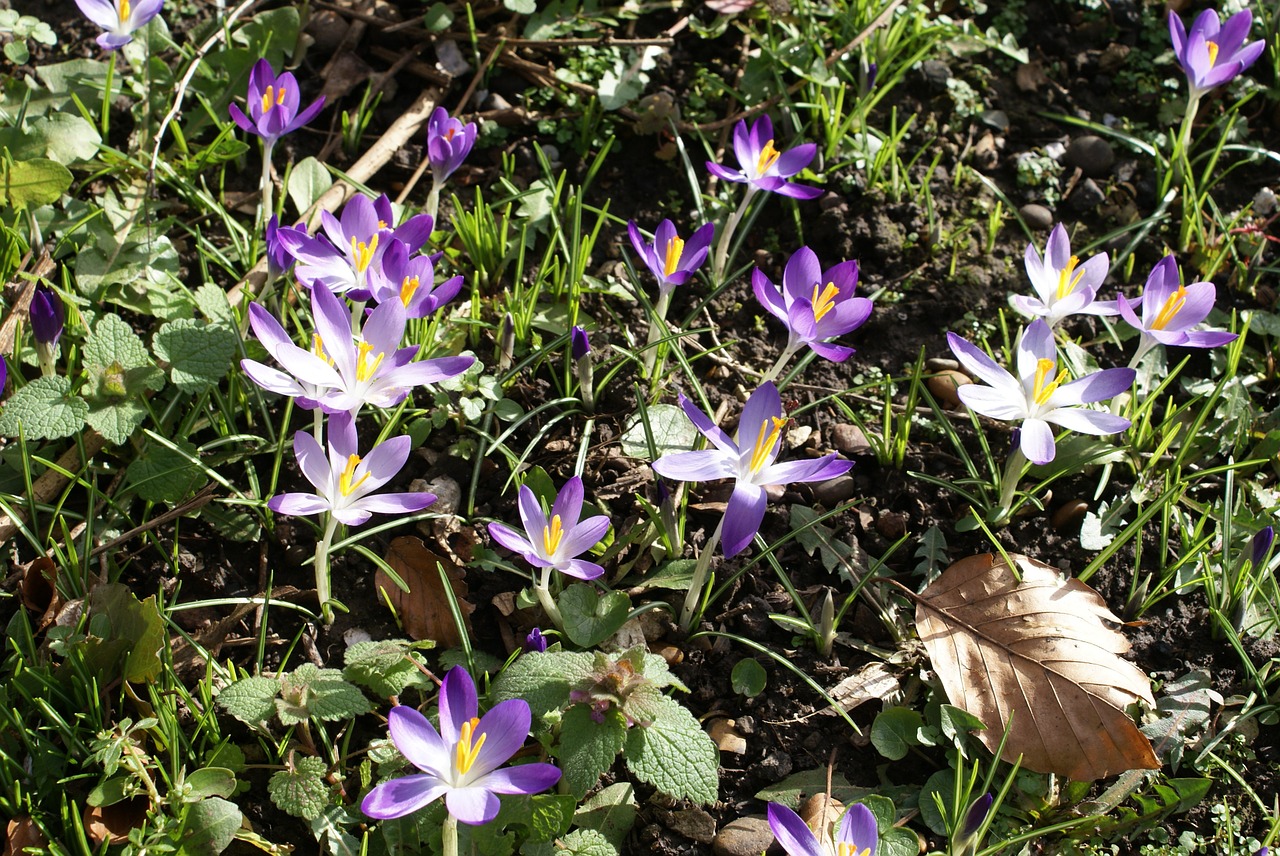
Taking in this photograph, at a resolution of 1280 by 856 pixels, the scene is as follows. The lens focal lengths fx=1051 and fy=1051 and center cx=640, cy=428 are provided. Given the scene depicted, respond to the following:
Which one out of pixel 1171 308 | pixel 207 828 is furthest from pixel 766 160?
pixel 207 828

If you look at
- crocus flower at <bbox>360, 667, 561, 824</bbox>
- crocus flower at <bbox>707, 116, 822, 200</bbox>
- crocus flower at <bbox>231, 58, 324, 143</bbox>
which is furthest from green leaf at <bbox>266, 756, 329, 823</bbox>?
crocus flower at <bbox>707, 116, 822, 200</bbox>

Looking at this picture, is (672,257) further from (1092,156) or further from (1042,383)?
(1092,156)

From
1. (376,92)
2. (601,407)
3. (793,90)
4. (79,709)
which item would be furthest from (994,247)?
(79,709)

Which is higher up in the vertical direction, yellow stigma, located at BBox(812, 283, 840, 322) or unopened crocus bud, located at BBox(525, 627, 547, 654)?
yellow stigma, located at BBox(812, 283, 840, 322)

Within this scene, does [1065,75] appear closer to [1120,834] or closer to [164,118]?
[1120,834]

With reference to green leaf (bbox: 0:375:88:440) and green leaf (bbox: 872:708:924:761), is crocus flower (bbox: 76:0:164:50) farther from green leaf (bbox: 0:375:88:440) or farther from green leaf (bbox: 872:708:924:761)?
green leaf (bbox: 872:708:924:761)

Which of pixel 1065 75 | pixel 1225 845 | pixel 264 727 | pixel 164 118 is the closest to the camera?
pixel 264 727
